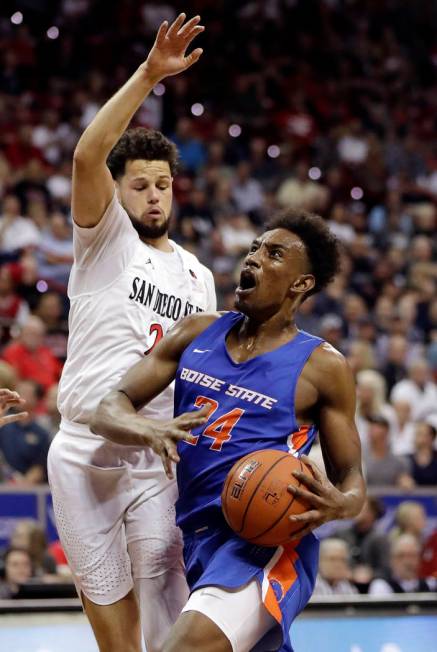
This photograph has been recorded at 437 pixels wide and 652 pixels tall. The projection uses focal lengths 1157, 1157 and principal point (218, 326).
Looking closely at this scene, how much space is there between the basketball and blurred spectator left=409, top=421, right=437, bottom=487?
5.99m

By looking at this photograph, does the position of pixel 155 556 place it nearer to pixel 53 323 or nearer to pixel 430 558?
pixel 430 558

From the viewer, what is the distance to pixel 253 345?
13.5ft

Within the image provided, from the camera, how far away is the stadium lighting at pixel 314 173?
50.0ft

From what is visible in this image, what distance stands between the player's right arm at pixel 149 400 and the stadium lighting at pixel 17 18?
1113 centimetres

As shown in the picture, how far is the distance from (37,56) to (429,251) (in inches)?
209

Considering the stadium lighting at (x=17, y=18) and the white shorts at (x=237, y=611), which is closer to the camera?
the white shorts at (x=237, y=611)

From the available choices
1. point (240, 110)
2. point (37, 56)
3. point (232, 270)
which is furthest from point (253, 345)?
point (240, 110)

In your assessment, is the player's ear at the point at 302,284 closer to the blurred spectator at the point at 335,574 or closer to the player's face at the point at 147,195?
the player's face at the point at 147,195

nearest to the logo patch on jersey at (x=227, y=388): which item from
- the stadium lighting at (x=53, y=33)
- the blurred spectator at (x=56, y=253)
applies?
the blurred spectator at (x=56, y=253)

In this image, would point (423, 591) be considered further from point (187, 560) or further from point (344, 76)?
point (344, 76)

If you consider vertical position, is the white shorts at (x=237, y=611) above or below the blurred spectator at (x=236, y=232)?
above

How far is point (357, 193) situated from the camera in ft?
50.9

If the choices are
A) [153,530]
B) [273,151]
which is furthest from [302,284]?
[273,151]

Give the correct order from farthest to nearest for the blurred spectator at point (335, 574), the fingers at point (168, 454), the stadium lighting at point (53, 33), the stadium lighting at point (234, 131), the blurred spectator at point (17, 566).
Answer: the stadium lighting at point (234, 131), the stadium lighting at point (53, 33), the blurred spectator at point (335, 574), the blurred spectator at point (17, 566), the fingers at point (168, 454)
